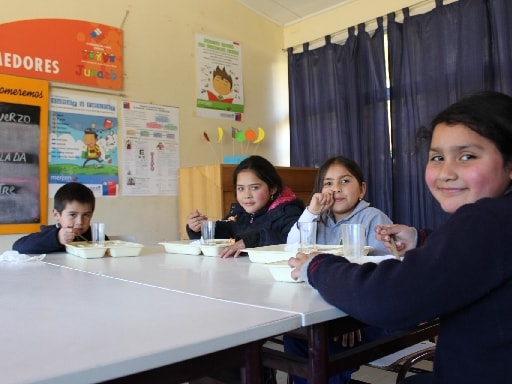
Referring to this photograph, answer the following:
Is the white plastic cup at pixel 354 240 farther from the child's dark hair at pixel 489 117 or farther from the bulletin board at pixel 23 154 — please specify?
the bulletin board at pixel 23 154

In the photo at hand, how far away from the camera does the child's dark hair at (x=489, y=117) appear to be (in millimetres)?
955

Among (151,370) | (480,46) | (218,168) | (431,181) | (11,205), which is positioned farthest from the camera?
(218,168)

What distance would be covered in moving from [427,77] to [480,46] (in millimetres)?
429

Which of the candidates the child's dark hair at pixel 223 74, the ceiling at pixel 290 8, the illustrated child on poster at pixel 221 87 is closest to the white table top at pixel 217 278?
the illustrated child on poster at pixel 221 87

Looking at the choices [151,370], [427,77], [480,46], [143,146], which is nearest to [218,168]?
[143,146]

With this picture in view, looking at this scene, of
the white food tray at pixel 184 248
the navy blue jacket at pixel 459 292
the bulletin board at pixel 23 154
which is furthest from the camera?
the bulletin board at pixel 23 154

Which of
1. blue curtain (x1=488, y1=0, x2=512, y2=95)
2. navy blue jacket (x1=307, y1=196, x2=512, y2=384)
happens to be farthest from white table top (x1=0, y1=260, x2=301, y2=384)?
blue curtain (x1=488, y1=0, x2=512, y2=95)

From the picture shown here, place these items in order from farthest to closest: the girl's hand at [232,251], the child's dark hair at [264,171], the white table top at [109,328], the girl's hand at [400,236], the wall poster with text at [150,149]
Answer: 1. the wall poster with text at [150,149]
2. the child's dark hair at [264,171]
3. the girl's hand at [232,251]
4. the girl's hand at [400,236]
5. the white table top at [109,328]

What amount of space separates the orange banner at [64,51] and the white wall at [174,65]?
68 mm

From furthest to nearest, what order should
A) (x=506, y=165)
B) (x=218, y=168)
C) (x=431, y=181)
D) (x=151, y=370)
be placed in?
(x=218, y=168), (x=431, y=181), (x=506, y=165), (x=151, y=370)

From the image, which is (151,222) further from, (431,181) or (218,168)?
(431,181)

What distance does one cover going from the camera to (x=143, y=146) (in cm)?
390

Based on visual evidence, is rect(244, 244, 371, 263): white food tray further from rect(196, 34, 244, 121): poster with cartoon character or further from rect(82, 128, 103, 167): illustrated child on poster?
rect(196, 34, 244, 121): poster with cartoon character

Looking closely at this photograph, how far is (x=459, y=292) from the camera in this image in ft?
2.68
